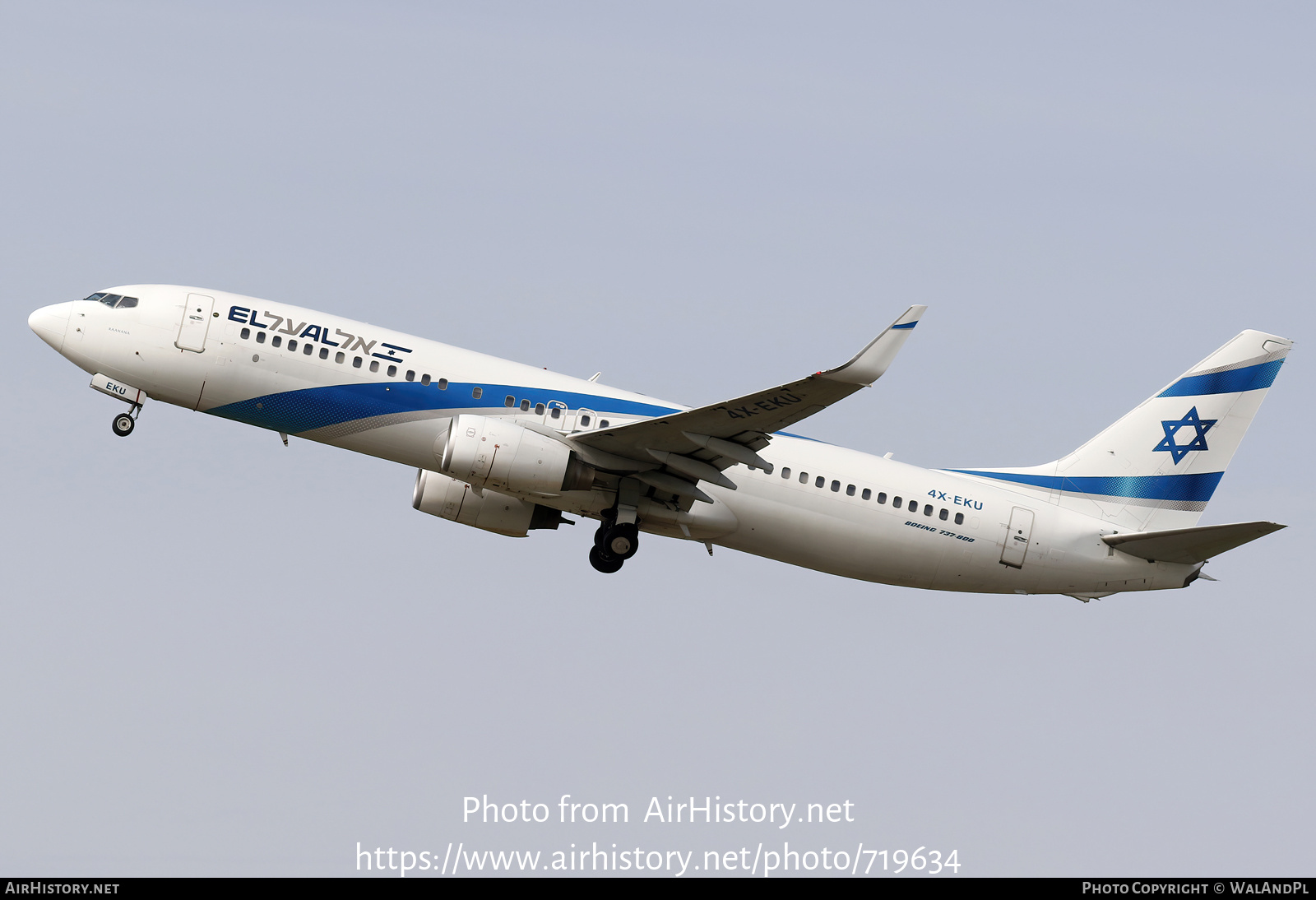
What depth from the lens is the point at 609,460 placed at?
111ft

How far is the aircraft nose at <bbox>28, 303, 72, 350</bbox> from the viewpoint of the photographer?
34156 mm

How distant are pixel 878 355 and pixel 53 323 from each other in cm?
1983

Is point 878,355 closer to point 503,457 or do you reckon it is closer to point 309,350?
point 503,457

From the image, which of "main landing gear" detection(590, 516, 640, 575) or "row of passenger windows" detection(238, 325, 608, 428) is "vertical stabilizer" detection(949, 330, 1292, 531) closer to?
"main landing gear" detection(590, 516, 640, 575)

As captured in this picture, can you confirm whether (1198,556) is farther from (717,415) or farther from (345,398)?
(345,398)

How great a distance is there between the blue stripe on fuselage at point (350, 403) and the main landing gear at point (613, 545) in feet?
12.8

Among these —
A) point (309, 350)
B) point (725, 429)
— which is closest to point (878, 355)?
point (725, 429)

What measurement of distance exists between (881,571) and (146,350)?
1873 centimetres

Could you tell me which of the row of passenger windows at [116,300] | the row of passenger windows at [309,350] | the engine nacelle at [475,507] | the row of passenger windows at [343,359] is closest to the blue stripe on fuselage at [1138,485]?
the engine nacelle at [475,507]

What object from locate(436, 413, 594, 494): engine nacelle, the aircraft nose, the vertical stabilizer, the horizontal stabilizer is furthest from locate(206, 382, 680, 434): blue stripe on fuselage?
the horizontal stabilizer

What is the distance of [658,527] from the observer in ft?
116
